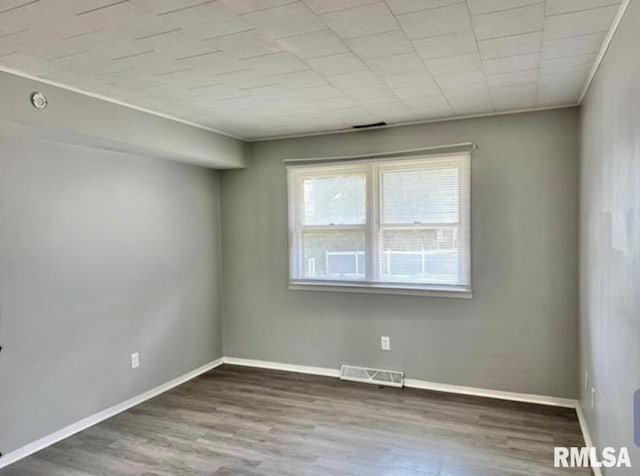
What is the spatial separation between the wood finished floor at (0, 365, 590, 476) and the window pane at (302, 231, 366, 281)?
3.52 feet

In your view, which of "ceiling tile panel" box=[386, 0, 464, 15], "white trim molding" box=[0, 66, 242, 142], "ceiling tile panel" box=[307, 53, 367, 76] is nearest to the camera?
"ceiling tile panel" box=[386, 0, 464, 15]

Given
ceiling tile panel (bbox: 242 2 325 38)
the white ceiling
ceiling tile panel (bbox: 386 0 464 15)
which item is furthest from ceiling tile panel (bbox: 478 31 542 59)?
ceiling tile panel (bbox: 242 2 325 38)

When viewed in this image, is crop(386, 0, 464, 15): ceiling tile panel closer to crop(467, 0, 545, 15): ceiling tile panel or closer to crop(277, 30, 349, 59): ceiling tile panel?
crop(467, 0, 545, 15): ceiling tile panel

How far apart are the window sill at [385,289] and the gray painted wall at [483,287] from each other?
58 millimetres

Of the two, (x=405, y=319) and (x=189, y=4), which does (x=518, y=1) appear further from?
(x=405, y=319)

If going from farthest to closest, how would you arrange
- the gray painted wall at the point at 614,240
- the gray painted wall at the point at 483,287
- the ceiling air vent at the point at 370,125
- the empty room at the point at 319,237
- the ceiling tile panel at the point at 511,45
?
the ceiling air vent at the point at 370,125 < the gray painted wall at the point at 483,287 < the ceiling tile panel at the point at 511,45 < the empty room at the point at 319,237 < the gray painted wall at the point at 614,240

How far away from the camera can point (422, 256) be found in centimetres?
396

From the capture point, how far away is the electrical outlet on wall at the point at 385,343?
4117 mm

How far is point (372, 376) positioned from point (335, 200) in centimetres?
171

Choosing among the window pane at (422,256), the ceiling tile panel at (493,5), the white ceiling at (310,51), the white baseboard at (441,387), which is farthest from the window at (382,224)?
the ceiling tile panel at (493,5)

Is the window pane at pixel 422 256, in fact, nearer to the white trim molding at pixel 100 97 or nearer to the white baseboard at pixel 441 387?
the white baseboard at pixel 441 387

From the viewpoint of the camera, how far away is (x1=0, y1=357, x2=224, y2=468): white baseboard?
2.85m

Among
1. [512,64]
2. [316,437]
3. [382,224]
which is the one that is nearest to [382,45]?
[512,64]
